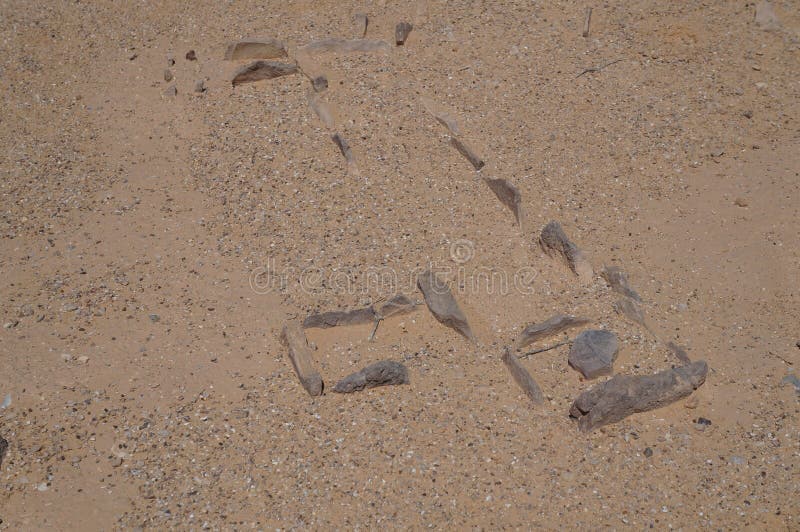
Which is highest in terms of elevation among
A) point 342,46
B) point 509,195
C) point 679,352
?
point 342,46

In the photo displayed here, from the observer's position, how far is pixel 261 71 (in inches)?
270

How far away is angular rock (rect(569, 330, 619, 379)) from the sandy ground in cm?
9

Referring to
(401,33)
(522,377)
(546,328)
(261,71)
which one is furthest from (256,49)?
(522,377)

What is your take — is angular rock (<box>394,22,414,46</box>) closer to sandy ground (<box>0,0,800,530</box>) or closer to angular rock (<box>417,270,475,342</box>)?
sandy ground (<box>0,0,800,530</box>)

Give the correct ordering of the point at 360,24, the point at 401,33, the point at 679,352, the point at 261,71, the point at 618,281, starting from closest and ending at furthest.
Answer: the point at 679,352
the point at 618,281
the point at 261,71
the point at 401,33
the point at 360,24

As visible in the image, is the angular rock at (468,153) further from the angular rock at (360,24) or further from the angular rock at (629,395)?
the angular rock at (629,395)

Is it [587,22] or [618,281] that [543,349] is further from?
[587,22]

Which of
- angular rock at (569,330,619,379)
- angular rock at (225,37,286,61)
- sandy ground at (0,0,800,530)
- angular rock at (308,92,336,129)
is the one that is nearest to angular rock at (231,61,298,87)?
sandy ground at (0,0,800,530)

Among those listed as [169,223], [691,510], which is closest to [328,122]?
[169,223]

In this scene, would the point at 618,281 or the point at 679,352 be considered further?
the point at 618,281

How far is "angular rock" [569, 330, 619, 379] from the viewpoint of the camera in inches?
184

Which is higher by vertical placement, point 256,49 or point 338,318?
point 256,49

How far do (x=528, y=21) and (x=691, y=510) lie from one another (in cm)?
519

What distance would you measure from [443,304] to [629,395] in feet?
4.39
